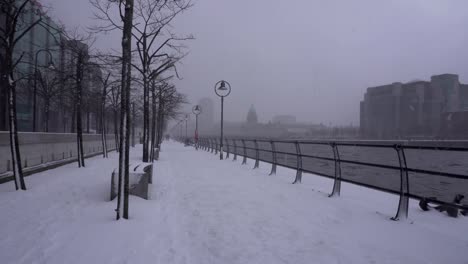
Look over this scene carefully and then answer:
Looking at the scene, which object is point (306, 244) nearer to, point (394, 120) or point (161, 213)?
point (161, 213)

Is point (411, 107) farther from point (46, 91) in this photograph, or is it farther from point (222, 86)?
point (46, 91)

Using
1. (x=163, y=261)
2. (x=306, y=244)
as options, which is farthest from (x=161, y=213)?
(x=306, y=244)

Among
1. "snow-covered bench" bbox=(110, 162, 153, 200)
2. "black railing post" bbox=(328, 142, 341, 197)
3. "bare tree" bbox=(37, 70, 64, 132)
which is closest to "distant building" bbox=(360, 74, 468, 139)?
"black railing post" bbox=(328, 142, 341, 197)

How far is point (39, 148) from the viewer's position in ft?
40.7

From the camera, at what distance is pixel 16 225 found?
523 centimetres

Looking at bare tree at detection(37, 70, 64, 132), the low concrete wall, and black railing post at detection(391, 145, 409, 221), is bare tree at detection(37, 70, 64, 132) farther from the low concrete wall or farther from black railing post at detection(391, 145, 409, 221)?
black railing post at detection(391, 145, 409, 221)

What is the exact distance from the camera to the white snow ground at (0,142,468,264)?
404 centimetres

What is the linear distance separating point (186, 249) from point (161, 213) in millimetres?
1955

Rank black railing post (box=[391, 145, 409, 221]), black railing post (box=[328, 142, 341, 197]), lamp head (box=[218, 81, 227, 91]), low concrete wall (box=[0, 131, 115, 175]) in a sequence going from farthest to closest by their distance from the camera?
lamp head (box=[218, 81, 227, 91])
low concrete wall (box=[0, 131, 115, 175])
black railing post (box=[328, 142, 341, 197])
black railing post (box=[391, 145, 409, 221])

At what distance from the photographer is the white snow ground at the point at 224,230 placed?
4.04 meters

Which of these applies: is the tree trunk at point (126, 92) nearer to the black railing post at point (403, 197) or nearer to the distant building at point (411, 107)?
the black railing post at point (403, 197)

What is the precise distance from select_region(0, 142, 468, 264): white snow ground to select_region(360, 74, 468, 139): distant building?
10.2 m

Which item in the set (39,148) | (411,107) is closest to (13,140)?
(39,148)

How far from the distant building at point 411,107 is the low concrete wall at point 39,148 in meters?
Answer: 16.0
